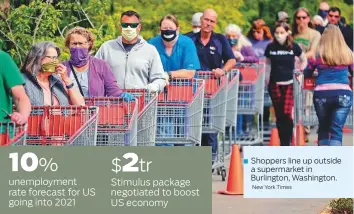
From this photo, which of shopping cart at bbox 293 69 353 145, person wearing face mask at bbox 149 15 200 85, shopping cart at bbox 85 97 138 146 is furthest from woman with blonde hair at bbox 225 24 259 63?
shopping cart at bbox 85 97 138 146

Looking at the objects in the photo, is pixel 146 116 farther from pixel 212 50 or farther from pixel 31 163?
pixel 212 50

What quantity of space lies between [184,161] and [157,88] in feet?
4.80

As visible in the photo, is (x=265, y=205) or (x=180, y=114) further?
(x=180, y=114)

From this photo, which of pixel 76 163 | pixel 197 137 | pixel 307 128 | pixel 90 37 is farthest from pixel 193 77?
pixel 307 128

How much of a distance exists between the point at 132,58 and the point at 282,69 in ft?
18.3

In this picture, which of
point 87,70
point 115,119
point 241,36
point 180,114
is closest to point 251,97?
point 241,36

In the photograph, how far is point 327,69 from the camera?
56.1ft

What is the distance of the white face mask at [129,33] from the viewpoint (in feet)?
50.2

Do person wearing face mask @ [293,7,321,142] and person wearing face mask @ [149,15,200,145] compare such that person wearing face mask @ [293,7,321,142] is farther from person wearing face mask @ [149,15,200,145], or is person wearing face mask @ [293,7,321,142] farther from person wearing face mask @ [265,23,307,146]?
person wearing face mask @ [149,15,200,145]

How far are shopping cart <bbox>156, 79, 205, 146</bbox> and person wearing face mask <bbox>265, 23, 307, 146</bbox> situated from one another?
422 centimetres

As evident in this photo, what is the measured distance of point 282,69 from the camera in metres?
20.8

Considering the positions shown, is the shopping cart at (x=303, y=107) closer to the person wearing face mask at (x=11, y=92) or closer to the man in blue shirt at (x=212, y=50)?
the man in blue shirt at (x=212, y=50)

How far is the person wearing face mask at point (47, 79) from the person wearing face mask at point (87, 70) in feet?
2.32

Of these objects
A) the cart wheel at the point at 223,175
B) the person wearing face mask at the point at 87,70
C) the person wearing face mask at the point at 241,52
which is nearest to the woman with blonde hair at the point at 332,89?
the cart wheel at the point at 223,175
